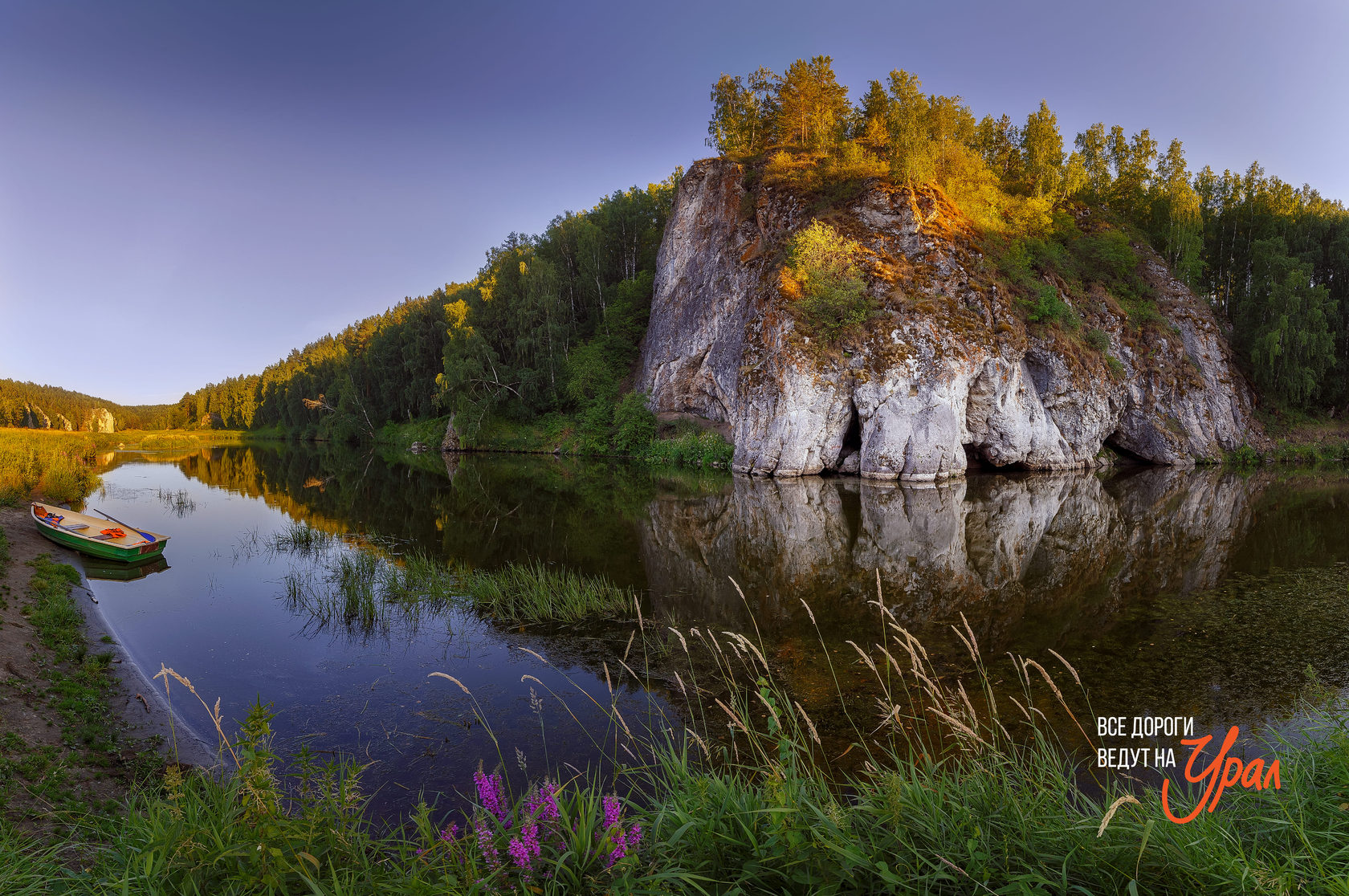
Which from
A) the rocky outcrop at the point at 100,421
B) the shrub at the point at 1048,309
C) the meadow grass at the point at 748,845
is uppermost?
the shrub at the point at 1048,309

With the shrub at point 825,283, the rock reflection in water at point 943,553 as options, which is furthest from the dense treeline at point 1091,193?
the rock reflection in water at point 943,553

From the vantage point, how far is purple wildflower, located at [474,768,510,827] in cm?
306

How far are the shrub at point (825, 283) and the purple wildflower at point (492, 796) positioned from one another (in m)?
31.0

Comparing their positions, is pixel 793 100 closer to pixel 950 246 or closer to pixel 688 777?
pixel 950 246

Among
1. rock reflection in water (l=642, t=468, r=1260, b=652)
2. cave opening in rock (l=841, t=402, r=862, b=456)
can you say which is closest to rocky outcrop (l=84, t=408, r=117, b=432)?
cave opening in rock (l=841, t=402, r=862, b=456)

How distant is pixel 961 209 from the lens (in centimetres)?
4034

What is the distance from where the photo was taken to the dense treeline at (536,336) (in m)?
55.4

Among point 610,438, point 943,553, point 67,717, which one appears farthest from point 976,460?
point 67,717

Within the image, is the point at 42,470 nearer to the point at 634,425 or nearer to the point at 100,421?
the point at 634,425

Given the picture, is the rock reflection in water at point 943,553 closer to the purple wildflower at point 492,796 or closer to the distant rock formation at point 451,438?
the purple wildflower at point 492,796

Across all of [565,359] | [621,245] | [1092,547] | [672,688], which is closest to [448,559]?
[672,688]

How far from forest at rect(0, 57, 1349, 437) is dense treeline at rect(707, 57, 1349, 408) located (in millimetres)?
134

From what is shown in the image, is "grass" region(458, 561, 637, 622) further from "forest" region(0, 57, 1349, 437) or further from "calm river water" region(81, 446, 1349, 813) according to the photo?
"forest" region(0, 57, 1349, 437)

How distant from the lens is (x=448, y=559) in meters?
15.1
